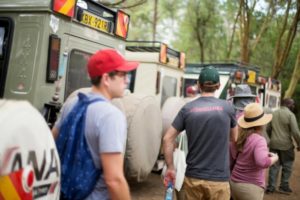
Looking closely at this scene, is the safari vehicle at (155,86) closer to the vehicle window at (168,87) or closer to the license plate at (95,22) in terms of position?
the vehicle window at (168,87)

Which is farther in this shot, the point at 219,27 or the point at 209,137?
the point at 219,27

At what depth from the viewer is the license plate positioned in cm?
541

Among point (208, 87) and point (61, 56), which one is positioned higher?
point (61, 56)

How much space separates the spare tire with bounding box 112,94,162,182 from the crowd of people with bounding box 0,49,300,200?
46.1 inches

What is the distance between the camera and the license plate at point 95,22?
5.41 meters

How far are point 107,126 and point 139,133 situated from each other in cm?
336

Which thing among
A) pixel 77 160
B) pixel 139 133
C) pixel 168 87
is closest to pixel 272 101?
pixel 168 87

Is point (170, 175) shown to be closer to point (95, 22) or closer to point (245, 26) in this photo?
point (95, 22)

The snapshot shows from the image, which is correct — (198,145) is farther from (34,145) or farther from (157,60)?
(157,60)

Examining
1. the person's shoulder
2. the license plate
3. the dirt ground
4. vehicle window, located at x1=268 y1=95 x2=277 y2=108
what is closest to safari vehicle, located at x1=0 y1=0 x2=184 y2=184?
the license plate

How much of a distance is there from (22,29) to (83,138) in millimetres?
2625

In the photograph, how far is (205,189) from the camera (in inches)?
151

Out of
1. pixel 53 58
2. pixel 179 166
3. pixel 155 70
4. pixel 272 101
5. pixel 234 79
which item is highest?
pixel 234 79

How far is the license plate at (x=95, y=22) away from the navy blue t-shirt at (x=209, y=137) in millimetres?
2135
